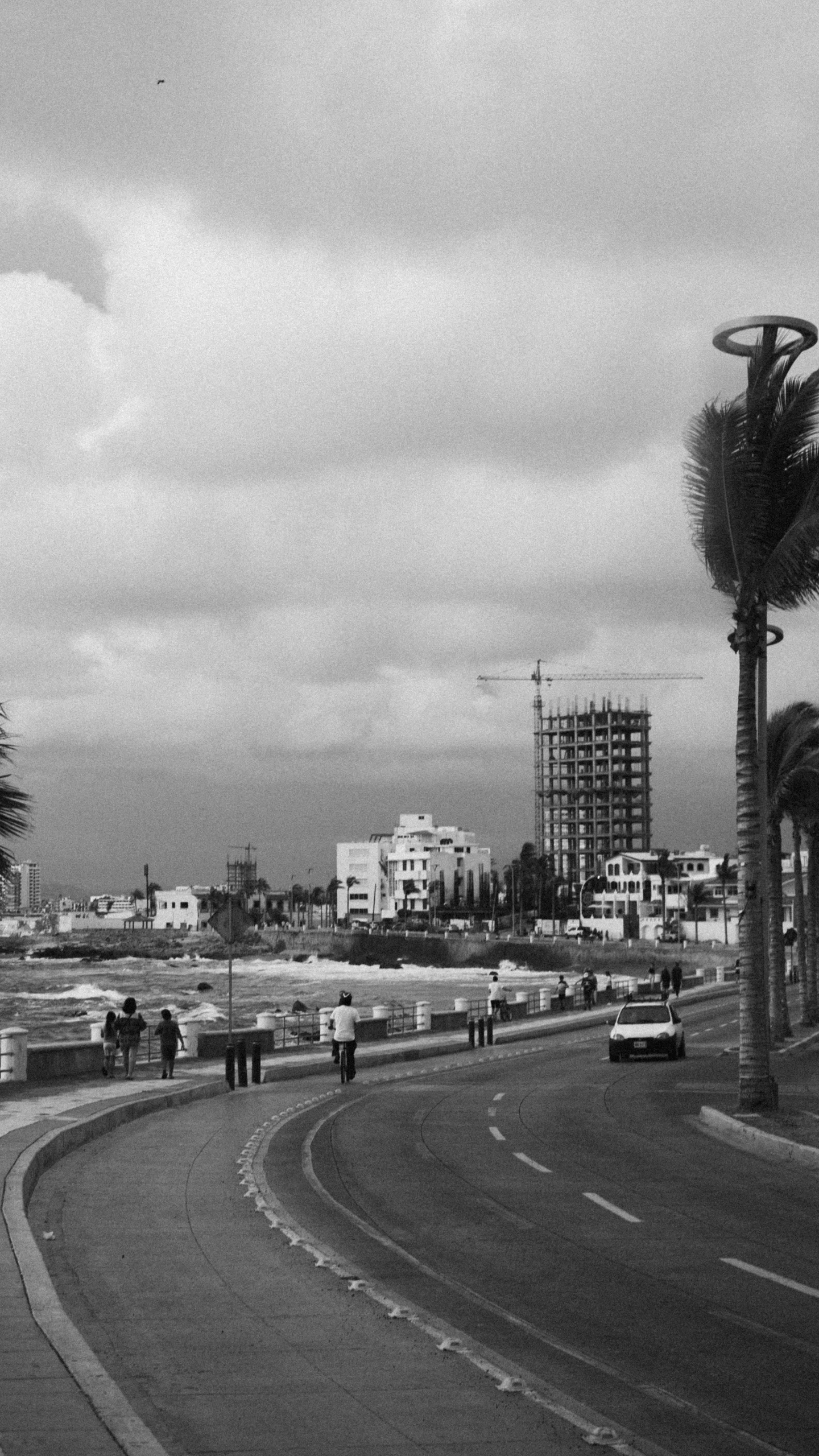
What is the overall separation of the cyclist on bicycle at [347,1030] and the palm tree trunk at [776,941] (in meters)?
14.9

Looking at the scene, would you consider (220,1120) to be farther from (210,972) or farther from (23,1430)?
(210,972)

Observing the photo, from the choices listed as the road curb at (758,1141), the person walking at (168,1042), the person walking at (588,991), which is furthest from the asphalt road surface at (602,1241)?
the person walking at (588,991)

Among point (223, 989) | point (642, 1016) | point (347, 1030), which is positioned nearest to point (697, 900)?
point (223, 989)

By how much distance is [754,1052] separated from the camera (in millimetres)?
26688

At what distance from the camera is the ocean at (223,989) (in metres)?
108

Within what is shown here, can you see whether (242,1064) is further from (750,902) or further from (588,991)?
(588,991)

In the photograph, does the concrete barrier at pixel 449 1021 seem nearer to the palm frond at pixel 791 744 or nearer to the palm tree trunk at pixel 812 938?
the palm tree trunk at pixel 812 938

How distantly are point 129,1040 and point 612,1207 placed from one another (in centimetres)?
1771

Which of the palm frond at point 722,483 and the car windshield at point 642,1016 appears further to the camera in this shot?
the car windshield at point 642,1016

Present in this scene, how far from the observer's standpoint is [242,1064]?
33781 mm

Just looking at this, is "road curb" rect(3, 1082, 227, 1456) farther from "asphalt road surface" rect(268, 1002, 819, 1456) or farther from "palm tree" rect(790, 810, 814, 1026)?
"palm tree" rect(790, 810, 814, 1026)

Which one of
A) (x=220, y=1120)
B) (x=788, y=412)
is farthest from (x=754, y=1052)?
(x=788, y=412)

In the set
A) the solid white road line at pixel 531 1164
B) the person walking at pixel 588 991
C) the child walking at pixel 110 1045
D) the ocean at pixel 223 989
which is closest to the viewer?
the solid white road line at pixel 531 1164

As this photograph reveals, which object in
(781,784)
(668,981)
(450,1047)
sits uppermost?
(781,784)
